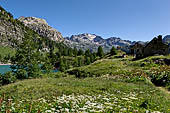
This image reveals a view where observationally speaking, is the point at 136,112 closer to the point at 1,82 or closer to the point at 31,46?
the point at 31,46

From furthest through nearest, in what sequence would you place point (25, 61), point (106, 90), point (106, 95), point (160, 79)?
point (25, 61) < point (160, 79) < point (106, 90) < point (106, 95)

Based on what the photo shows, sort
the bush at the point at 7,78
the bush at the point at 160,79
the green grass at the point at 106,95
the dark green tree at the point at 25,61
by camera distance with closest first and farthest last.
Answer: the green grass at the point at 106,95 < the bush at the point at 160,79 < the bush at the point at 7,78 < the dark green tree at the point at 25,61

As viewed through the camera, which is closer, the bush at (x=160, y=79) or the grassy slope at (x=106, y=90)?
the grassy slope at (x=106, y=90)

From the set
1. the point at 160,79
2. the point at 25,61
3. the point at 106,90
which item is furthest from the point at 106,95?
the point at 25,61

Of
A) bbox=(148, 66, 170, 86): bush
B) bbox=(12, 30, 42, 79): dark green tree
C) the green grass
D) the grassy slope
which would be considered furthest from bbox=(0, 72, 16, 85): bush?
bbox=(148, 66, 170, 86): bush

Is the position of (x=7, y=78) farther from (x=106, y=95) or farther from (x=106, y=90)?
(x=106, y=95)

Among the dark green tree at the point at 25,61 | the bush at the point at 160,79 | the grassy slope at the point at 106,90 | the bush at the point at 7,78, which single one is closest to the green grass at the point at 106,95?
the grassy slope at the point at 106,90

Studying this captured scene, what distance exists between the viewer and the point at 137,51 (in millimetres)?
66375

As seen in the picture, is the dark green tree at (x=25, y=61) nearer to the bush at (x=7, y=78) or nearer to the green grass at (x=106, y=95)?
the bush at (x=7, y=78)

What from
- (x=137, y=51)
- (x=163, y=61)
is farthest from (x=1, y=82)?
(x=137, y=51)

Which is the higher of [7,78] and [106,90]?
[106,90]

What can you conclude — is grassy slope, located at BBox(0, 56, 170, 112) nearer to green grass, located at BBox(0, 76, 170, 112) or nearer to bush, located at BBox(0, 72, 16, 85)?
green grass, located at BBox(0, 76, 170, 112)

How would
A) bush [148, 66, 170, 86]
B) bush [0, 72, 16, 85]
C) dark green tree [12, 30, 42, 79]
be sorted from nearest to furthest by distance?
1. bush [148, 66, 170, 86]
2. bush [0, 72, 16, 85]
3. dark green tree [12, 30, 42, 79]

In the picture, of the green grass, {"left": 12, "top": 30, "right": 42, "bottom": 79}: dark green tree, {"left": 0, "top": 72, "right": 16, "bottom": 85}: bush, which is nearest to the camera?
the green grass
